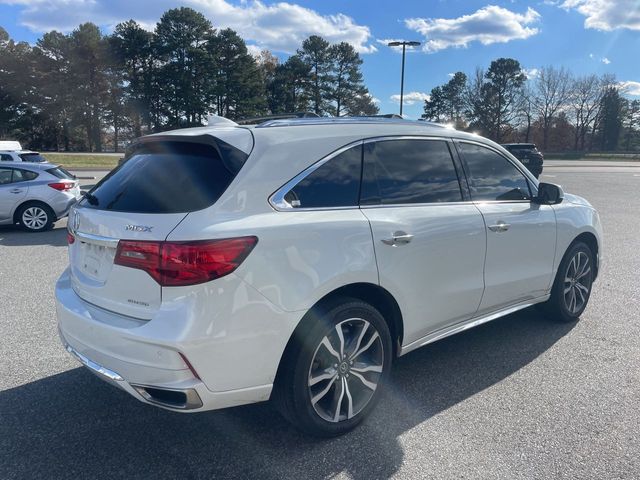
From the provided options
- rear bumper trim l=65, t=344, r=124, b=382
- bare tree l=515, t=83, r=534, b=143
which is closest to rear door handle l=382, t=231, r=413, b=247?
rear bumper trim l=65, t=344, r=124, b=382

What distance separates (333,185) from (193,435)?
172cm

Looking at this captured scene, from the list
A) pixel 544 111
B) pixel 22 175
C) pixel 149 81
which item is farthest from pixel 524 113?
pixel 22 175

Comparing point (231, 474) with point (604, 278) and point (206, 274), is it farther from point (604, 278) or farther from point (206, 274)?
point (604, 278)

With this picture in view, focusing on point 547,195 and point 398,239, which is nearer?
point 398,239

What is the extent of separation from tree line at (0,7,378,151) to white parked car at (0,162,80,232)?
1937 inches

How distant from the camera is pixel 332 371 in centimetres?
281

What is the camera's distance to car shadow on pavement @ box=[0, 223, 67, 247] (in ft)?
29.0

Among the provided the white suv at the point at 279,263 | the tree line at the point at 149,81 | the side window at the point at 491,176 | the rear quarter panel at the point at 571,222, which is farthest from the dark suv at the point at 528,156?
the tree line at the point at 149,81

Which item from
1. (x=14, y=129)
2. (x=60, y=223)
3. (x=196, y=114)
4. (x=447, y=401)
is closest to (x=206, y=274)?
(x=447, y=401)

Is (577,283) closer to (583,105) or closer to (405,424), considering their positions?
(405,424)

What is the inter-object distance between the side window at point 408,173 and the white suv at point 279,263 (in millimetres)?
10

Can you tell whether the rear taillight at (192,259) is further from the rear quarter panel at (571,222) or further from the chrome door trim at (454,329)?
the rear quarter panel at (571,222)

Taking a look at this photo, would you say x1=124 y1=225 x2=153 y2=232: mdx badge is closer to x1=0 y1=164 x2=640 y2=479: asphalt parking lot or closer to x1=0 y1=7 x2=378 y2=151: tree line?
x1=0 y1=164 x2=640 y2=479: asphalt parking lot

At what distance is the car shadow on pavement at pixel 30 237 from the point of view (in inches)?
348
